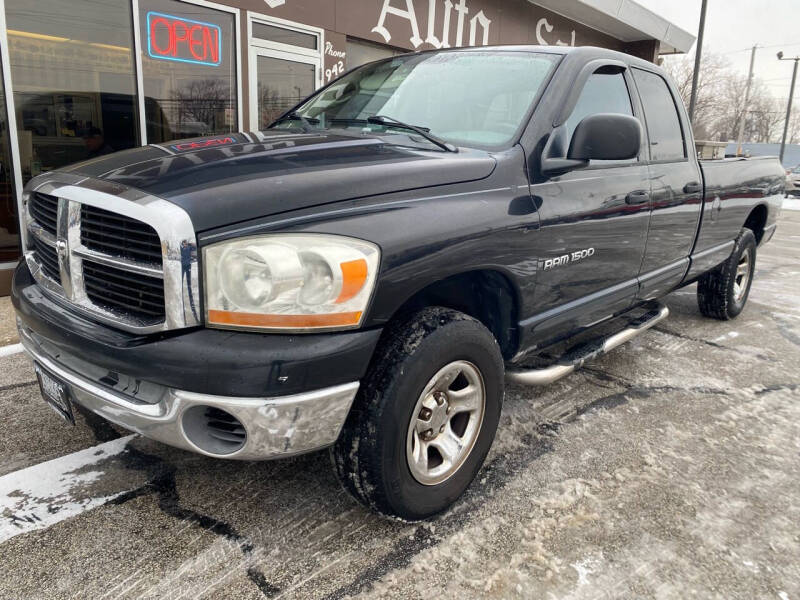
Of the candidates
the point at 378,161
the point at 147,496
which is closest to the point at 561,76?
the point at 378,161

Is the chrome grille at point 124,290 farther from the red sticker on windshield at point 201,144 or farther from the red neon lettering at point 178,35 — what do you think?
the red neon lettering at point 178,35

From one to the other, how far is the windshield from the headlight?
1057 mm

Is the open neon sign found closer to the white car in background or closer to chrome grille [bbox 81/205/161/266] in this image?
chrome grille [bbox 81/205/161/266]

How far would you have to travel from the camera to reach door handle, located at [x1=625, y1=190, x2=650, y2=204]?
10.2ft

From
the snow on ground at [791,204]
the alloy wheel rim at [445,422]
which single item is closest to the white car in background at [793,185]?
the snow on ground at [791,204]

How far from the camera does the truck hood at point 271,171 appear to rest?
5.98ft

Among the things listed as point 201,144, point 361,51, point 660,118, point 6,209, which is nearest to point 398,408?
point 201,144

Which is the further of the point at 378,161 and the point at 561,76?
the point at 561,76

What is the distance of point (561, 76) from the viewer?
2.82 metres

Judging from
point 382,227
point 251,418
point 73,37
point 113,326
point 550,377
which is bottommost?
point 550,377

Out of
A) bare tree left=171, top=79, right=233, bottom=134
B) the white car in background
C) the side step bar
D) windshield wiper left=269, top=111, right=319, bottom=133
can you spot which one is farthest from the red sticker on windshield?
the white car in background

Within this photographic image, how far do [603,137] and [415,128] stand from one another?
0.82 m

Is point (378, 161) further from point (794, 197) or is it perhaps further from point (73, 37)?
point (794, 197)

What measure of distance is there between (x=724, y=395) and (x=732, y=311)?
188 cm
